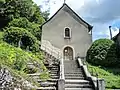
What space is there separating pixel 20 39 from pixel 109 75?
25.9 feet

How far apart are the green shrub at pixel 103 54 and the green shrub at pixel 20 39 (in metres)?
6.54

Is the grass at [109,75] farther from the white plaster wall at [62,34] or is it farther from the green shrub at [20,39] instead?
the white plaster wall at [62,34]

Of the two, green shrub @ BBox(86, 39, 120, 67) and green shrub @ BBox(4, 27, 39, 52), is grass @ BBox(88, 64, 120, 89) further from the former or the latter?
green shrub @ BBox(4, 27, 39, 52)

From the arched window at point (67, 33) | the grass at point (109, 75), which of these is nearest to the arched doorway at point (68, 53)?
the arched window at point (67, 33)

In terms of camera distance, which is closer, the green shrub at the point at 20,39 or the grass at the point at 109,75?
the grass at the point at 109,75

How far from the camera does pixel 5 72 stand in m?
9.34

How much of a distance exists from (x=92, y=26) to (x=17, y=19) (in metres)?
8.98

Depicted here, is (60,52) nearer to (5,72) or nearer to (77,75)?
(77,75)

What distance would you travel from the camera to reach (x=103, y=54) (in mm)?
23266

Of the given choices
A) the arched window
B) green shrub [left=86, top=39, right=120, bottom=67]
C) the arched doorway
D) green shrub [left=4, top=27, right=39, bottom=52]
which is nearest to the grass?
green shrub [left=86, top=39, right=120, bottom=67]

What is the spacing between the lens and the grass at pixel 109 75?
1494 cm

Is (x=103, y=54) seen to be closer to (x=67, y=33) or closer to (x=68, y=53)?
(x=68, y=53)

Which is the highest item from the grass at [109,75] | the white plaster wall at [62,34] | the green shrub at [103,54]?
the white plaster wall at [62,34]

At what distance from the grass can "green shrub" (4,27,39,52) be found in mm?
5295
